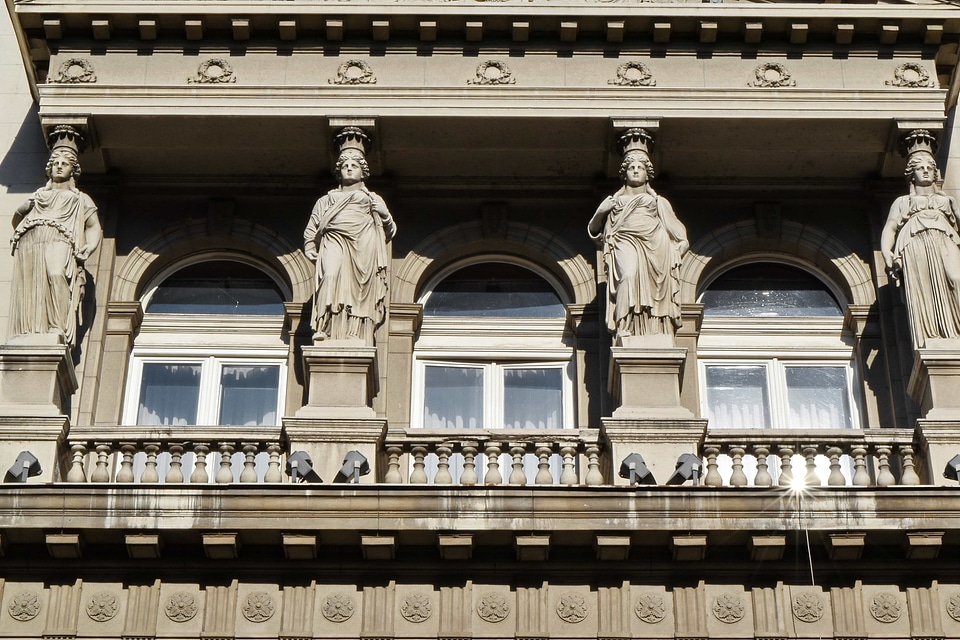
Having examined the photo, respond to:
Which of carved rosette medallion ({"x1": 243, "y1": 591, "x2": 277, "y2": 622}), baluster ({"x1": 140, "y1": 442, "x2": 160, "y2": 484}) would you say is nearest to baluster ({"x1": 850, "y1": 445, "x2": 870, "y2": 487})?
carved rosette medallion ({"x1": 243, "y1": 591, "x2": 277, "y2": 622})

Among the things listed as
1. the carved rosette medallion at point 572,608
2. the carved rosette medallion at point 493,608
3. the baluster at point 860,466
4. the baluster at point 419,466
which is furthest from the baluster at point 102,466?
the baluster at point 860,466

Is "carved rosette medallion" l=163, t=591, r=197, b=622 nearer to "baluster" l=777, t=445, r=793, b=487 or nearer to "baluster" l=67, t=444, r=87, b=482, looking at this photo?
"baluster" l=67, t=444, r=87, b=482

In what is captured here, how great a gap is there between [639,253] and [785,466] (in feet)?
10.4

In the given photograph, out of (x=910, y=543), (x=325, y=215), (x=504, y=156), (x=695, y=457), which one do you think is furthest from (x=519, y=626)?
(x=504, y=156)

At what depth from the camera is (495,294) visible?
2325 cm

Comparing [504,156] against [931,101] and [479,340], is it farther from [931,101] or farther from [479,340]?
[931,101]

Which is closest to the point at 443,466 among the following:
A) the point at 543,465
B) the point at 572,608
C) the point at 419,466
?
the point at 419,466

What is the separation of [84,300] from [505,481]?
5750 mm

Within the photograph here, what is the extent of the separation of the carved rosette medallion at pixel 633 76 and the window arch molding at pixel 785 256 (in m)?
2.23

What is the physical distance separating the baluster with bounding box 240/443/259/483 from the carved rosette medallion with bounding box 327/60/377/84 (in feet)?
17.0

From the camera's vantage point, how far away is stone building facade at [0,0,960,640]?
18656 mm

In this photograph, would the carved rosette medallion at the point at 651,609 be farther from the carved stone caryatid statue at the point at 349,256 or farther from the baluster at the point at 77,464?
the baluster at the point at 77,464

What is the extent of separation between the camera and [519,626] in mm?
18531

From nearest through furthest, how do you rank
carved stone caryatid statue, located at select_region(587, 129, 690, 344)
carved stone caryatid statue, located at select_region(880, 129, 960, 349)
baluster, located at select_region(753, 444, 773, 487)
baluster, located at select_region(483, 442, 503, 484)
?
baluster, located at select_region(753, 444, 773, 487)
baluster, located at select_region(483, 442, 503, 484)
carved stone caryatid statue, located at select_region(880, 129, 960, 349)
carved stone caryatid statue, located at select_region(587, 129, 690, 344)
